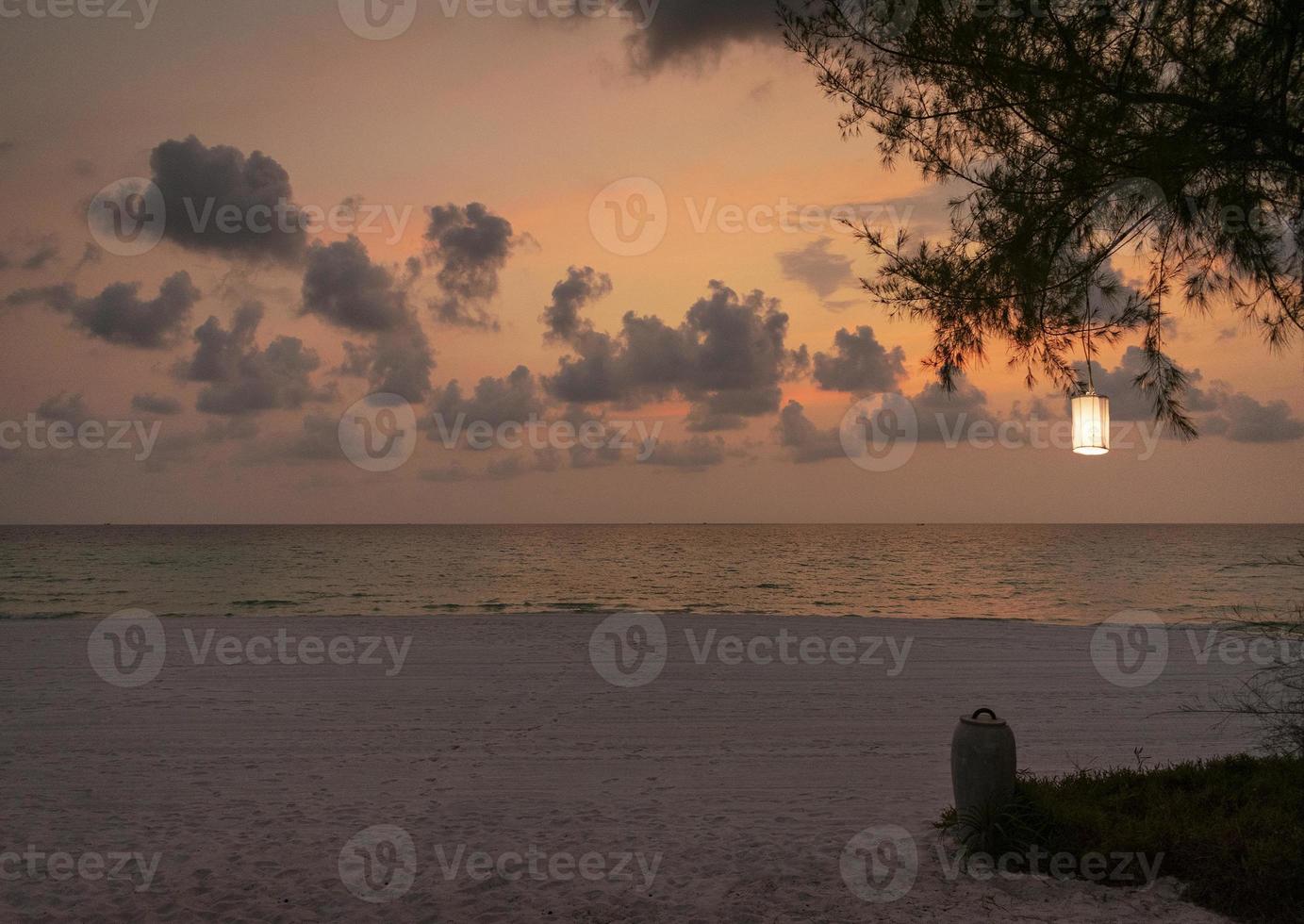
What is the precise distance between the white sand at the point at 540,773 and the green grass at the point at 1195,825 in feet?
1.15

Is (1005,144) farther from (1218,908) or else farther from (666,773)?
(666,773)

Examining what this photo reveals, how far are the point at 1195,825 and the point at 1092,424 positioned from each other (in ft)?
11.5

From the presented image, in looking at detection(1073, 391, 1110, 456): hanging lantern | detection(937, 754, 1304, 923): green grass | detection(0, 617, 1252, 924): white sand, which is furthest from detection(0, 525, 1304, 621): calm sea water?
detection(1073, 391, 1110, 456): hanging lantern

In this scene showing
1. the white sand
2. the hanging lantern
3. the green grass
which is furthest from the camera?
the white sand

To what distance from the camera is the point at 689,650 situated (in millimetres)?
18922

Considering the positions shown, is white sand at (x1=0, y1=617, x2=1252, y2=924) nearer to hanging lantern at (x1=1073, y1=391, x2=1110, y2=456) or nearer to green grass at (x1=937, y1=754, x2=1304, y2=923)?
green grass at (x1=937, y1=754, x2=1304, y2=923)

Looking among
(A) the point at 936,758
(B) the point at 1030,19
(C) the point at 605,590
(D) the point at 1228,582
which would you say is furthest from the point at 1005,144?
(D) the point at 1228,582

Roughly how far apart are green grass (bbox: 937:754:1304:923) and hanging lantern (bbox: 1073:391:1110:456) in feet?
9.86

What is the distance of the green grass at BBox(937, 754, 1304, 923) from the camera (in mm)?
5703

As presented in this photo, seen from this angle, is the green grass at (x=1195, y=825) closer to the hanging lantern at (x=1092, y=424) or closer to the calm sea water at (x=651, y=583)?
the hanging lantern at (x=1092, y=424)

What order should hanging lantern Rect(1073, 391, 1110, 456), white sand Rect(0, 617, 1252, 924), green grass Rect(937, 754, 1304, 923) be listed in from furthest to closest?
white sand Rect(0, 617, 1252, 924) → green grass Rect(937, 754, 1304, 923) → hanging lantern Rect(1073, 391, 1110, 456)

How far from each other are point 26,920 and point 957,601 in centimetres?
3582

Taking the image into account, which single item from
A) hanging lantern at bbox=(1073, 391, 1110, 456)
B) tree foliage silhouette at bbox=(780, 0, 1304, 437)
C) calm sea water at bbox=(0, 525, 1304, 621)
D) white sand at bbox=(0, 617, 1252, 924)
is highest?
tree foliage silhouette at bbox=(780, 0, 1304, 437)

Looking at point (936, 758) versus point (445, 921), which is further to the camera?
point (936, 758)
